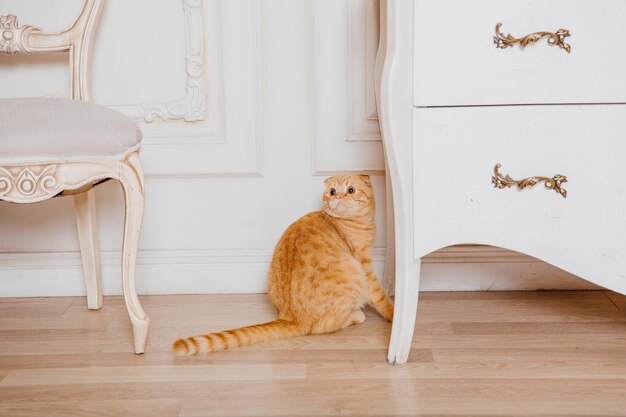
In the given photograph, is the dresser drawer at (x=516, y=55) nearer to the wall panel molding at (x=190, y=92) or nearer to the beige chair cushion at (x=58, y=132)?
the beige chair cushion at (x=58, y=132)

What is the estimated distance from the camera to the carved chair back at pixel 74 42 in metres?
1.65

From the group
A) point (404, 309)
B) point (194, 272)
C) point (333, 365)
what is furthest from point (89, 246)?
point (404, 309)

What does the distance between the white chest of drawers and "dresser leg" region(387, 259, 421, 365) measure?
0.04 feet

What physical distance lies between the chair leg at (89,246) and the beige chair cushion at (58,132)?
15.6 inches

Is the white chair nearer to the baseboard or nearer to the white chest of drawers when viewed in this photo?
the baseboard

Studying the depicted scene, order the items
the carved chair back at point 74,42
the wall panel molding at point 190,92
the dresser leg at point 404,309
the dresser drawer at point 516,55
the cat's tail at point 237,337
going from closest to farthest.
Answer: the dresser drawer at point 516,55 < the dresser leg at point 404,309 < the cat's tail at point 237,337 < the carved chair back at point 74,42 < the wall panel molding at point 190,92

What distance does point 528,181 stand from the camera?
1266 mm

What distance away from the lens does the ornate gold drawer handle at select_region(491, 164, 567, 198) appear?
127 centimetres

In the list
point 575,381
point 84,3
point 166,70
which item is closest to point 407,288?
point 575,381

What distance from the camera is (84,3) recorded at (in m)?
1.67

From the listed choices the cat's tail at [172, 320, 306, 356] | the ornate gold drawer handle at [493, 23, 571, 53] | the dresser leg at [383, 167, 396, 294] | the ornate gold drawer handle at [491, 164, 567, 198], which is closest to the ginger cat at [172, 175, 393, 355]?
the cat's tail at [172, 320, 306, 356]

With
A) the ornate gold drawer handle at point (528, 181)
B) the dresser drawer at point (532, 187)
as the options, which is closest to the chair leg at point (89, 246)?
the dresser drawer at point (532, 187)

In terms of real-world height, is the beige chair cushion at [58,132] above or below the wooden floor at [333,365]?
above

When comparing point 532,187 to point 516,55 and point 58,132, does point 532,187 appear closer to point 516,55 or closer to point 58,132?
point 516,55
